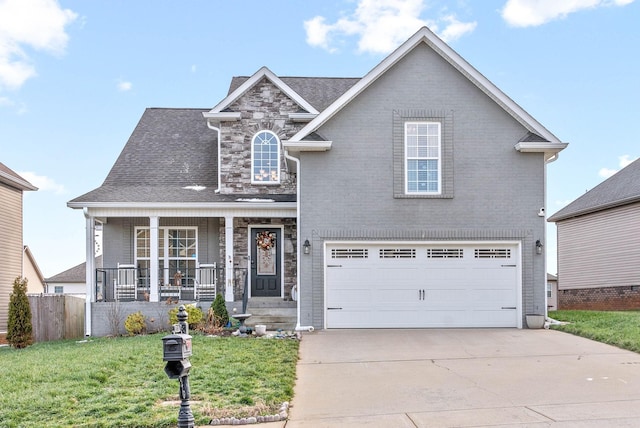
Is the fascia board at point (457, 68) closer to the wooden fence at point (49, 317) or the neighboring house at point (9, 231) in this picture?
the wooden fence at point (49, 317)

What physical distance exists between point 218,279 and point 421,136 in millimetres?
6970

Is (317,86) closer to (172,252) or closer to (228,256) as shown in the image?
(228,256)

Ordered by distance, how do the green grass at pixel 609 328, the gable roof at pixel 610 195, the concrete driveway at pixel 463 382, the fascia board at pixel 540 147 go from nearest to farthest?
the concrete driveway at pixel 463 382
the green grass at pixel 609 328
the fascia board at pixel 540 147
the gable roof at pixel 610 195

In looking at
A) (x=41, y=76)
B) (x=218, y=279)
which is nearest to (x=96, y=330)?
(x=218, y=279)

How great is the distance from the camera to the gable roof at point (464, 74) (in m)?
14.3

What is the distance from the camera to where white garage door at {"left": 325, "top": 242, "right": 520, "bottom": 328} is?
14.3 m

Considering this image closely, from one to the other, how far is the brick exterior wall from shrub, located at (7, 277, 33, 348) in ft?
61.7

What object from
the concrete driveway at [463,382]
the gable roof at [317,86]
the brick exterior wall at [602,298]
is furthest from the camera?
the brick exterior wall at [602,298]

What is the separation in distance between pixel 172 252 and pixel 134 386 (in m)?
9.84

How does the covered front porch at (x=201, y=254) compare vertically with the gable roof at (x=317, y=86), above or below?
below

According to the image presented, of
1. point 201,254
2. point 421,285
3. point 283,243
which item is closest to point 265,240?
point 283,243

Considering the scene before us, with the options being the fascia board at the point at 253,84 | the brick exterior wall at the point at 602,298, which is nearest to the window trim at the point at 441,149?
the fascia board at the point at 253,84

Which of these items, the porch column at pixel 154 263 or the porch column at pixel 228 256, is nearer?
the porch column at pixel 154 263

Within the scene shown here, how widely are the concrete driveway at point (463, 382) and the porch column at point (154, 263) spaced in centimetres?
509
